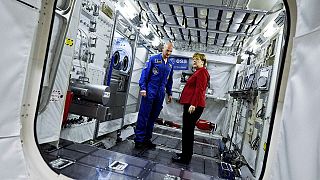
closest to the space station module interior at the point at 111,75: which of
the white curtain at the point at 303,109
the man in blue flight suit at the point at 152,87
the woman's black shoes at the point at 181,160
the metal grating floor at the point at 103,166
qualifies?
the metal grating floor at the point at 103,166

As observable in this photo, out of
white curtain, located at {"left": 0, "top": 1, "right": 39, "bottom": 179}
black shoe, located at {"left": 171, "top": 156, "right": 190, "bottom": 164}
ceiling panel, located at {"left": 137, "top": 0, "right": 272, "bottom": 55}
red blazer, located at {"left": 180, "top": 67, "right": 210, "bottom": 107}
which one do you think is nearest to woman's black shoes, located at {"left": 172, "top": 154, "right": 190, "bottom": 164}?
black shoe, located at {"left": 171, "top": 156, "right": 190, "bottom": 164}

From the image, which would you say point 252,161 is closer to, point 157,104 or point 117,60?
point 157,104

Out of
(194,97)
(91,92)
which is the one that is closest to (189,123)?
(194,97)

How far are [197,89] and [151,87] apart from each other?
44.1 inches

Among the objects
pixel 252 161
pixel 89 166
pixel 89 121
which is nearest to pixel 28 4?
pixel 89 166

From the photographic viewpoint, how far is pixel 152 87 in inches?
203

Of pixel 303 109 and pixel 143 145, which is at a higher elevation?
pixel 303 109

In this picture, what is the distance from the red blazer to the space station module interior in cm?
119

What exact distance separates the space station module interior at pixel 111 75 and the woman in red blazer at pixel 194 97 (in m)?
1.17

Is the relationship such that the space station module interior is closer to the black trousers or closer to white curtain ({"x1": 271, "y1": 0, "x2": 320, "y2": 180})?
white curtain ({"x1": 271, "y1": 0, "x2": 320, "y2": 180})

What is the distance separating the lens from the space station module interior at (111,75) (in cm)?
327

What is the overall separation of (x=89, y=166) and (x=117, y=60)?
123 inches

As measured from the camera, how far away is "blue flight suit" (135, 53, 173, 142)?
513cm

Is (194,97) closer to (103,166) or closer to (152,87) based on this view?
(152,87)
